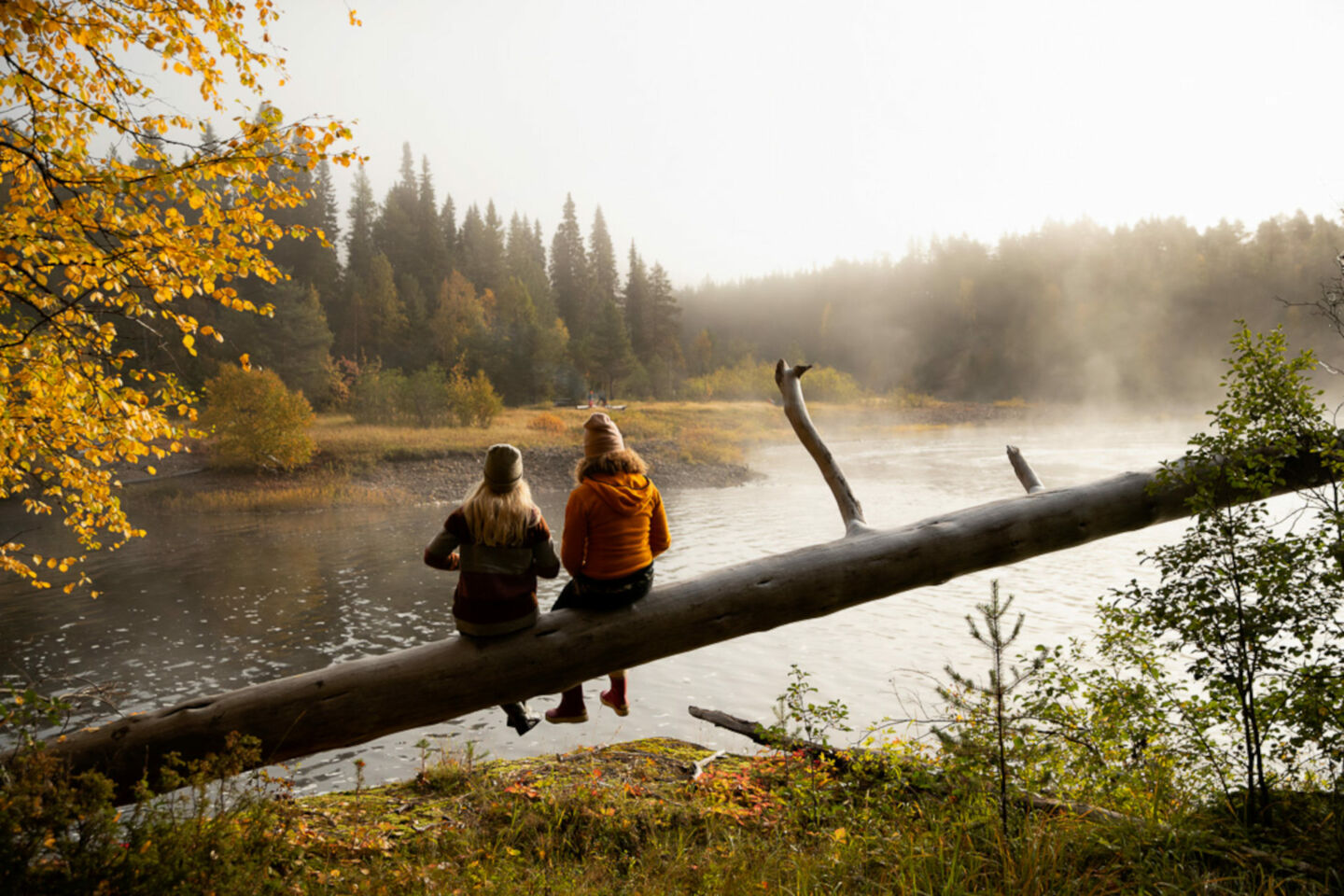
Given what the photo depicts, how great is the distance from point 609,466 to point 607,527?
37cm

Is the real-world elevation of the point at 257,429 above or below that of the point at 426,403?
below

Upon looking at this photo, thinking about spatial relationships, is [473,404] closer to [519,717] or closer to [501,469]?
[519,717]

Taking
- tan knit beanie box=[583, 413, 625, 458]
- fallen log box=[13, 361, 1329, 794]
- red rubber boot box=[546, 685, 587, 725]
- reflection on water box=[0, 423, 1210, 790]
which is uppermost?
tan knit beanie box=[583, 413, 625, 458]

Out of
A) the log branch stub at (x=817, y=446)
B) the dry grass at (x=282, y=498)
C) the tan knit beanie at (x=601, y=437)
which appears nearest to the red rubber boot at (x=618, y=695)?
the tan knit beanie at (x=601, y=437)

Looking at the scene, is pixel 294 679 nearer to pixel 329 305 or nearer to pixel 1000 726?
pixel 1000 726

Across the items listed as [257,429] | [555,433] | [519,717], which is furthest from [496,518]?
[555,433]

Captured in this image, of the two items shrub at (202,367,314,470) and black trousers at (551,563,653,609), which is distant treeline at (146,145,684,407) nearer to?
shrub at (202,367,314,470)

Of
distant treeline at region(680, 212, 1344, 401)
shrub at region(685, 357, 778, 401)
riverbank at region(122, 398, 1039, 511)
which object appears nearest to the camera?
riverbank at region(122, 398, 1039, 511)

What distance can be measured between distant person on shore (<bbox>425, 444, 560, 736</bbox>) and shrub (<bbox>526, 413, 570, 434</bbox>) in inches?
1487

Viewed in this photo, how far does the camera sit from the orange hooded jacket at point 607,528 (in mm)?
4055

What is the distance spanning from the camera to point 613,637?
3965 millimetres

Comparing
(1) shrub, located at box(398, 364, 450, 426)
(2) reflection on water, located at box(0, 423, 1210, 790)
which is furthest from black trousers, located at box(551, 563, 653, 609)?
(1) shrub, located at box(398, 364, 450, 426)

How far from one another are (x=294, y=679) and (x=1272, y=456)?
525 centimetres

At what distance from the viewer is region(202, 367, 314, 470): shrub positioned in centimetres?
3028
